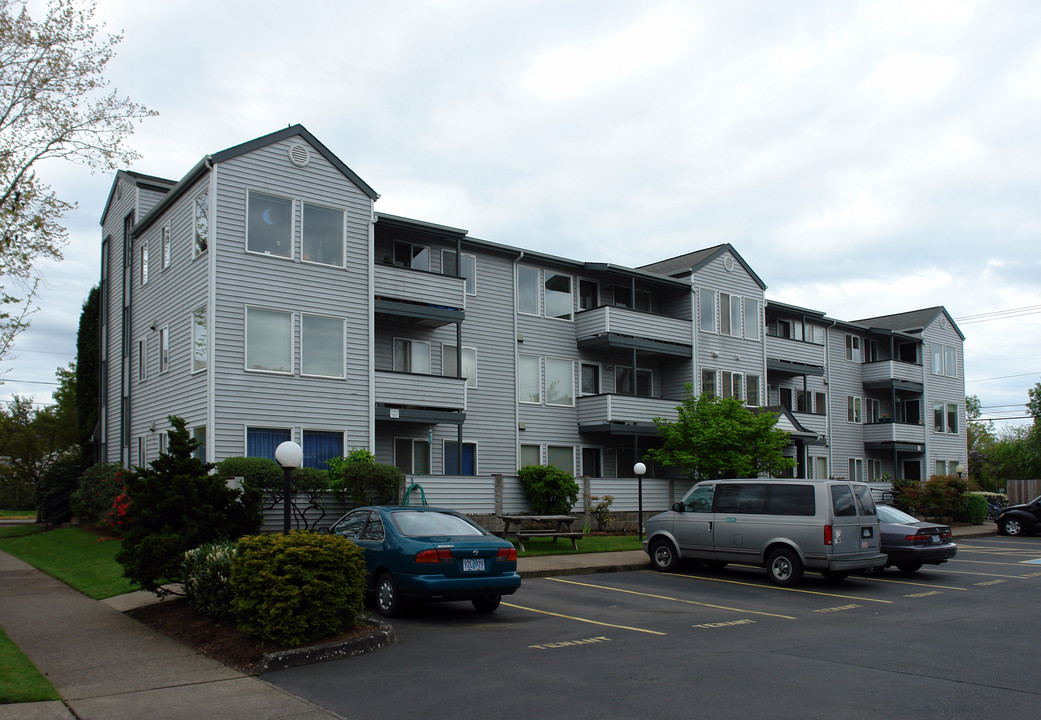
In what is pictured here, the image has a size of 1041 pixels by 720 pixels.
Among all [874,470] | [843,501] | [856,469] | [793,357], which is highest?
[793,357]

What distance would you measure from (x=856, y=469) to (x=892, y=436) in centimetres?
236

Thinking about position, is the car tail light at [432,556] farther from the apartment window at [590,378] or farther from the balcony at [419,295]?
the apartment window at [590,378]

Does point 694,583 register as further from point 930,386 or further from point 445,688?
point 930,386

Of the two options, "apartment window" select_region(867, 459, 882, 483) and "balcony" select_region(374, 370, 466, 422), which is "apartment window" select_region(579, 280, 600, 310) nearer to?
"balcony" select_region(374, 370, 466, 422)

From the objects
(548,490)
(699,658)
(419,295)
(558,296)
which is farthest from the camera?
(558,296)

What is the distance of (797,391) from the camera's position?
3975 cm

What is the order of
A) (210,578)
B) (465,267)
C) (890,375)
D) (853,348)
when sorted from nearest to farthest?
(210,578) → (465,267) → (890,375) → (853,348)

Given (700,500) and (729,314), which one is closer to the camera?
(700,500)

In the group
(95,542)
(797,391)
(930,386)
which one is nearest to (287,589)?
(95,542)

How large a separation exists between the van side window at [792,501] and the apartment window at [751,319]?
1964 cm

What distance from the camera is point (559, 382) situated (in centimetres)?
2977

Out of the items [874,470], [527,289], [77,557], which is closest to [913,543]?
[527,289]

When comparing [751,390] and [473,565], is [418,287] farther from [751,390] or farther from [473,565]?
[751,390]

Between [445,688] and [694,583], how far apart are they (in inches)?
360
